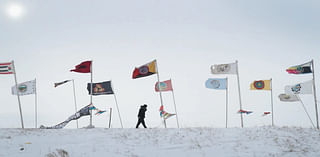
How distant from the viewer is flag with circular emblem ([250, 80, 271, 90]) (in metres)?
27.7

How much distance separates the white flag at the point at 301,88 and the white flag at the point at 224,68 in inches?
207

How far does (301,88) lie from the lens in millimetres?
24172

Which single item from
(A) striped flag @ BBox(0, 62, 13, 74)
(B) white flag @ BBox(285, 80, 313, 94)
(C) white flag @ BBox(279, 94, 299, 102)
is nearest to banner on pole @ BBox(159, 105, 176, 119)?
(B) white flag @ BBox(285, 80, 313, 94)

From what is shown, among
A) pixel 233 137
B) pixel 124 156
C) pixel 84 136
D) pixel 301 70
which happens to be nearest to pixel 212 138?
pixel 233 137

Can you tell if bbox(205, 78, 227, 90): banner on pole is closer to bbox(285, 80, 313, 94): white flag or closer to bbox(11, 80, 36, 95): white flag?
bbox(285, 80, 313, 94): white flag

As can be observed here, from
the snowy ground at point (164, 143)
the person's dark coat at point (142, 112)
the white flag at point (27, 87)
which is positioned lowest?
the snowy ground at point (164, 143)

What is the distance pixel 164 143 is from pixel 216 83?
14.2 metres

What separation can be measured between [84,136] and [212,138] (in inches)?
291

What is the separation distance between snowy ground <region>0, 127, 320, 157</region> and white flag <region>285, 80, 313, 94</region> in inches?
344

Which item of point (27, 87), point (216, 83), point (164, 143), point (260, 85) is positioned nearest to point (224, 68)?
point (216, 83)

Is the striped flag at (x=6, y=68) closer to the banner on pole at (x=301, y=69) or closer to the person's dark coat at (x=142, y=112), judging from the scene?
the person's dark coat at (x=142, y=112)

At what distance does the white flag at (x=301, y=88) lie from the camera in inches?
930

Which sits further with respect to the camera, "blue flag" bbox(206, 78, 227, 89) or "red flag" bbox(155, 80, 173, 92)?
"blue flag" bbox(206, 78, 227, 89)

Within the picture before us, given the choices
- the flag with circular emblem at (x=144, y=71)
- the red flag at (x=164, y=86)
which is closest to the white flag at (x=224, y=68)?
the red flag at (x=164, y=86)
